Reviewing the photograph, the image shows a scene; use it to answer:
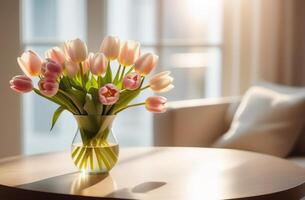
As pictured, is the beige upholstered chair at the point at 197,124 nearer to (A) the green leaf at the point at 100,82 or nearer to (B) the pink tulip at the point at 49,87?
(A) the green leaf at the point at 100,82

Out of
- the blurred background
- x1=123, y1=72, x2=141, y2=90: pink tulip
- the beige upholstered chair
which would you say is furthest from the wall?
x1=123, y1=72, x2=141, y2=90: pink tulip

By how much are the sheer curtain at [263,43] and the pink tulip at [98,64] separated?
212 cm

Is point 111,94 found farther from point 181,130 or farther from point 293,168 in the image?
point 181,130

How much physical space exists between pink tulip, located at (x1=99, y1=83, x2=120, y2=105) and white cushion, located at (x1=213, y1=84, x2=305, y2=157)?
1363 millimetres

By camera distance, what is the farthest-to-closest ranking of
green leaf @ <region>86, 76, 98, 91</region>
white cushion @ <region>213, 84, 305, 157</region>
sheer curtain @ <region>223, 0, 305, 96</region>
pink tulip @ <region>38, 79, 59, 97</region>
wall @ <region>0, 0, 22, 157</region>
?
sheer curtain @ <region>223, 0, 305, 96</region>, white cushion @ <region>213, 84, 305, 157</region>, wall @ <region>0, 0, 22, 157</region>, green leaf @ <region>86, 76, 98, 91</region>, pink tulip @ <region>38, 79, 59, 97</region>

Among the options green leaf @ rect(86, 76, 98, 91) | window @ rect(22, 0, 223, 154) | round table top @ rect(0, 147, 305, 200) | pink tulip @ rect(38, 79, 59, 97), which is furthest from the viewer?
window @ rect(22, 0, 223, 154)

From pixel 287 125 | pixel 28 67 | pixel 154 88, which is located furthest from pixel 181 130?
pixel 28 67

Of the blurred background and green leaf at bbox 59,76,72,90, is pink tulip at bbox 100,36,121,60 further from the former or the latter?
the blurred background

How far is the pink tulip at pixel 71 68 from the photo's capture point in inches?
72.4

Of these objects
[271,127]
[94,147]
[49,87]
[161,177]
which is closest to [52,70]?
[49,87]

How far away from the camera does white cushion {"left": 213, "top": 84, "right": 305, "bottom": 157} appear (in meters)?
3.07

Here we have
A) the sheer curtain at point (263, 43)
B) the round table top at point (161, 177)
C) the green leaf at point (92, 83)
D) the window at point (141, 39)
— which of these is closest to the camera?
the round table top at point (161, 177)

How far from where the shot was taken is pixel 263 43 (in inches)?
154

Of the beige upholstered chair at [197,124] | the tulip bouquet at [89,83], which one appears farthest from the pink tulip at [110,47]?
the beige upholstered chair at [197,124]
